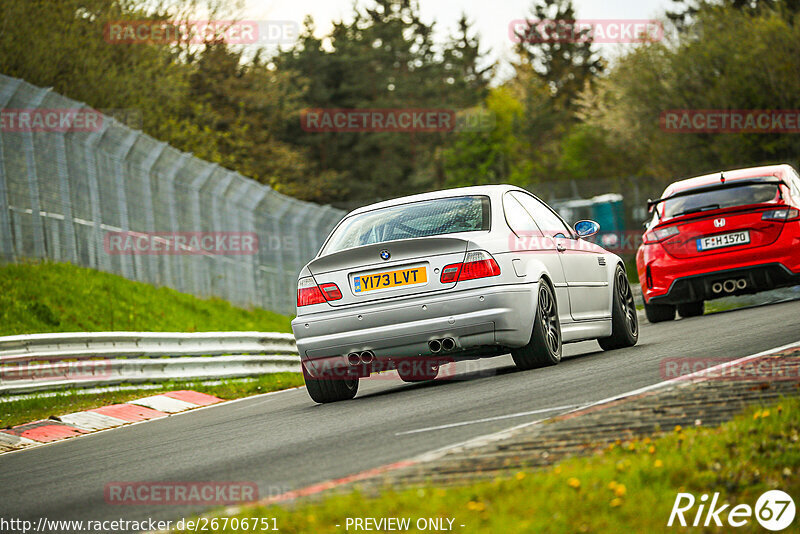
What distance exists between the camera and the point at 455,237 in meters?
9.05

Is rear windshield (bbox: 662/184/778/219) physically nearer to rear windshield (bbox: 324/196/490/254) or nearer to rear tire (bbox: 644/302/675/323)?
rear tire (bbox: 644/302/675/323)

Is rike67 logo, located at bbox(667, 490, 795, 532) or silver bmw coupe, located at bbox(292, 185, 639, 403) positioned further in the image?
silver bmw coupe, located at bbox(292, 185, 639, 403)

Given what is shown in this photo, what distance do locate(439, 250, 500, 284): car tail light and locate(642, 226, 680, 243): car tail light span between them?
5.57 m

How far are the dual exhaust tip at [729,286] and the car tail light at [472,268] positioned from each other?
5.56 metres

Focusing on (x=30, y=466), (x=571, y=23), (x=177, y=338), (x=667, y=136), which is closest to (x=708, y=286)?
(x=177, y=338)

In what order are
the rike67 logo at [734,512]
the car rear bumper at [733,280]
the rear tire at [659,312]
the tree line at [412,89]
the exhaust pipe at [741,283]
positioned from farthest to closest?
1. the tree line at [412,89]
2. the rear tire at [659,312]
3. the exhaust pipe at [741,283]
4. the car rear bumper at [733,280]
5. the rike67 logo at [734,512]

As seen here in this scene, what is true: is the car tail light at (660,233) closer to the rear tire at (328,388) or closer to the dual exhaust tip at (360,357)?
the rear tire at (328,388)

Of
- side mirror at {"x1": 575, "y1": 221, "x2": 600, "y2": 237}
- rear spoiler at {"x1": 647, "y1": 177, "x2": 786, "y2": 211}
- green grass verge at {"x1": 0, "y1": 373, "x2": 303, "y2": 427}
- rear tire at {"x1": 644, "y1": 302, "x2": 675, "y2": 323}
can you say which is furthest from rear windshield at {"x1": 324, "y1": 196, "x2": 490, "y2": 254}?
rear tire at {"x1": 644, "y1": 302, "x2": 675, "y2": 323}

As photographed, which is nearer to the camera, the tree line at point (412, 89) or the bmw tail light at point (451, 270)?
the bmw tail light at point (451, 270)

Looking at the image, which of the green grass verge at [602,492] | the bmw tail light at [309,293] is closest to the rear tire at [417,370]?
the bmw tail light at [309,293]

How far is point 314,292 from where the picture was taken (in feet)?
30.8

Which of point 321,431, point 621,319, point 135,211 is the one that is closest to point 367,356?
point 321,431

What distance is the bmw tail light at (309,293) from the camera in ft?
30.7

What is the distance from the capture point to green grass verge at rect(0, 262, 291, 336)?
17.2 meters
